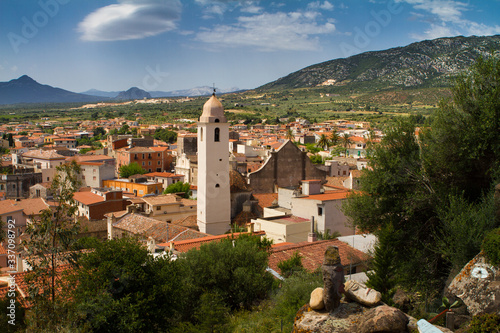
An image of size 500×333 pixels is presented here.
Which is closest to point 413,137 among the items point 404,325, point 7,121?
point 404,325

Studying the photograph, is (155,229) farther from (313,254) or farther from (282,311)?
(282,311)

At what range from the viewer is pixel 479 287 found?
10.5 meters

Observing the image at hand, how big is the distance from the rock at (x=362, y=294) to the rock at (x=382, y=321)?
0.87ft

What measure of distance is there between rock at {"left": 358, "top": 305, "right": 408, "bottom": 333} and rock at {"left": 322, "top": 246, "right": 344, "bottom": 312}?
1.83ft

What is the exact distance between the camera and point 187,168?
58.7 meters

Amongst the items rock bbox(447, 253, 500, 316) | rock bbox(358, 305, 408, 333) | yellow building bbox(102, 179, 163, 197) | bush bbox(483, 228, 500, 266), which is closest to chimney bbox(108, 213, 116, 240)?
yellow building bbox(102, 179, 163, 197)

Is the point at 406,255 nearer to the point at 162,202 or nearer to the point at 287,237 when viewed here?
the point at 287,237

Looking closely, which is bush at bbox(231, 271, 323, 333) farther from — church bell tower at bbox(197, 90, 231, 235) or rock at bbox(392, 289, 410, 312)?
church bell tower at bbox(197, 90, 231, 235)

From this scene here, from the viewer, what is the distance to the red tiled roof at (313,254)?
1847cm

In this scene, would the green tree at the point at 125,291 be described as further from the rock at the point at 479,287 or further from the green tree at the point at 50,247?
the rock at the point at 479,287

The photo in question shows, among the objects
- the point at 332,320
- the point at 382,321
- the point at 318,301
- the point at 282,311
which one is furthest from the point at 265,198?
the point at 382,321

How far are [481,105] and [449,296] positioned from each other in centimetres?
627

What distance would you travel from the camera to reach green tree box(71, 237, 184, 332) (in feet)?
37.4

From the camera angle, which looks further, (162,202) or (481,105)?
(162,202)
